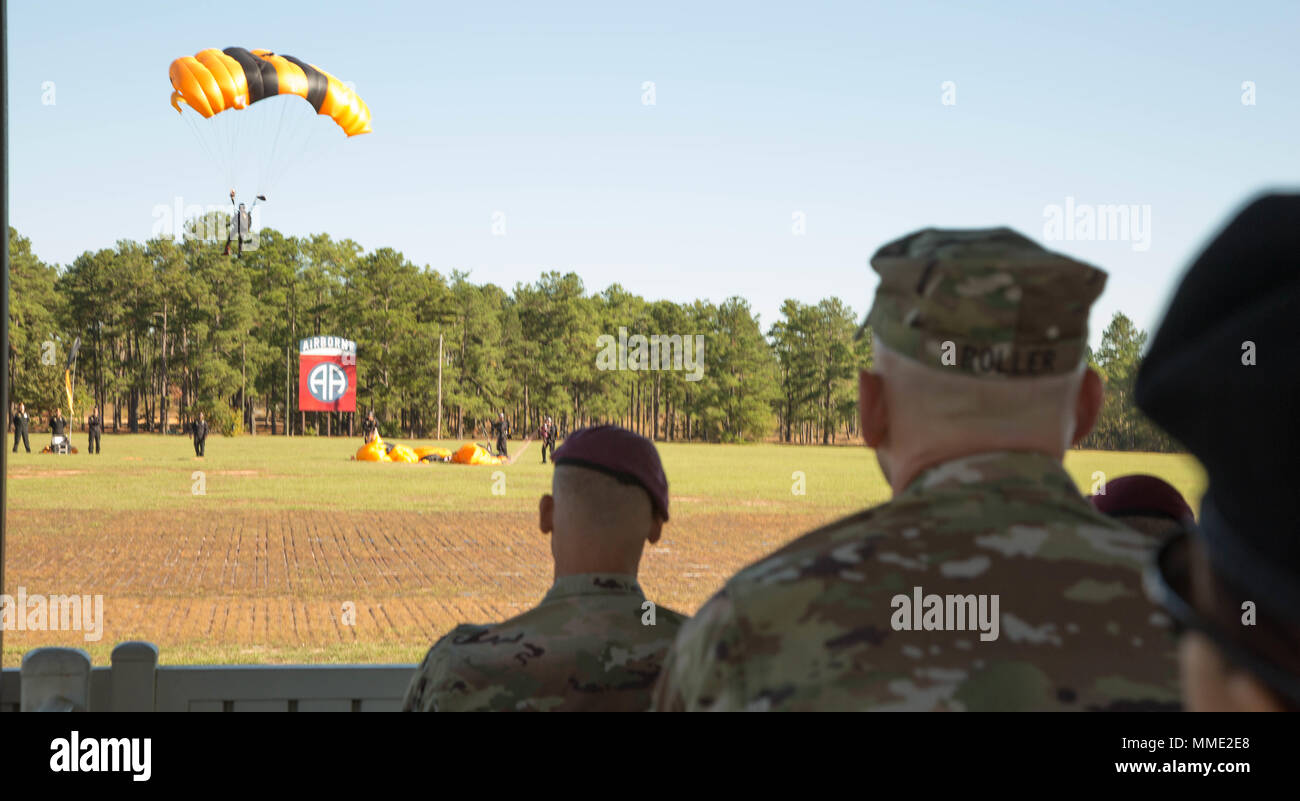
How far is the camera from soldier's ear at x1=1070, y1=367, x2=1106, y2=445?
1.14 m

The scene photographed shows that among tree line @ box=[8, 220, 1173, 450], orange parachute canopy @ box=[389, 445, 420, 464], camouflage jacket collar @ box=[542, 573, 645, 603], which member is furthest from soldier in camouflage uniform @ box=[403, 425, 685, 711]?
tree line @ box=[8, 220, 1173, 450]

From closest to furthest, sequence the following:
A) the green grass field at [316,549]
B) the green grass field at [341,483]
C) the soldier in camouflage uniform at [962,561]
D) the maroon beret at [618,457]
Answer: the soldier in camouflage uniform at [962,561]
the maroon beret at [618,457]
the green grass field at [316,549]
the green grass field at [341,483]

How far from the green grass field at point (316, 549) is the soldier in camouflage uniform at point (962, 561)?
46 cm

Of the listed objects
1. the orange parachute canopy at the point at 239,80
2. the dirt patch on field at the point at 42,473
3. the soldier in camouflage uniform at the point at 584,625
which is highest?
the orange parachute canopy at the point at 239,80

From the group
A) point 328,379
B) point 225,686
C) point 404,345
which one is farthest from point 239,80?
point 404,345

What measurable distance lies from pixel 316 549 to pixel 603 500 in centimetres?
1217

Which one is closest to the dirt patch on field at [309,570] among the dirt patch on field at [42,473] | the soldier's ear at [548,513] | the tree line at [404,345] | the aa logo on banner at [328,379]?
the dirt patch on field at [42,473]

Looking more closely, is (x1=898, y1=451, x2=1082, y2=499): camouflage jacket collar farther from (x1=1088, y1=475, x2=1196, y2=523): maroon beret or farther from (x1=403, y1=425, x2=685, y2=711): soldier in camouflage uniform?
(x1=1088, y1=475, x2=1196, y2=523): maroon beret

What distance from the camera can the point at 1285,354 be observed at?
46 centimetres

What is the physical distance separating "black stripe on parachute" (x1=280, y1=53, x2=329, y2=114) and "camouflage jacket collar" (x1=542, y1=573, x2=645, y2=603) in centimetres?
2357

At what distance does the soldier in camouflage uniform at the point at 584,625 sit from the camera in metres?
1.62

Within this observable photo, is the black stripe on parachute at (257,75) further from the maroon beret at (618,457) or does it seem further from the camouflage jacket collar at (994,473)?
the camouflage jacket collar at (994,473)
